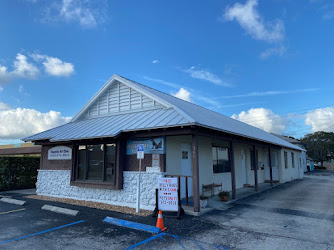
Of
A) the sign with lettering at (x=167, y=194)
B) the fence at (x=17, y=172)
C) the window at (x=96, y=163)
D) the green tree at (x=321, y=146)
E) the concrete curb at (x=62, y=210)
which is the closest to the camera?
the sign with lettering at (x=167, y=194)

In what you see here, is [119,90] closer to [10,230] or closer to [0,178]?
[10,230]

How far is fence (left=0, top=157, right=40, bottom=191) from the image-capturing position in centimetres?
1441

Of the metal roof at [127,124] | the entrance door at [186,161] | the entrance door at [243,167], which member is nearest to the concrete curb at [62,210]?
the metal roof at [127,124]

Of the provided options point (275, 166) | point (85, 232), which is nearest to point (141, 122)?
point (85, 232)

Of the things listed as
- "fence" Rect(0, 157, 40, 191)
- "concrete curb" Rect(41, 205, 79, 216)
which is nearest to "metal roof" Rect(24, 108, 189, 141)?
"concrete curb" Rect(41, 205, 79, 216)

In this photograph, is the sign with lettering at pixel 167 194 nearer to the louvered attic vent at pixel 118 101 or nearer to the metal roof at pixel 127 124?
the metal roof at pixel 127 124

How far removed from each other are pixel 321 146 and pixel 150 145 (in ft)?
211

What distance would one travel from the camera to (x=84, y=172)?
417 inches

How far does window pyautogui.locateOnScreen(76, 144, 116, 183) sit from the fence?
6868 mm

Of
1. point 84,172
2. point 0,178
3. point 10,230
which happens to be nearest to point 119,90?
point 84,172

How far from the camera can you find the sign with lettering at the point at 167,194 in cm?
748

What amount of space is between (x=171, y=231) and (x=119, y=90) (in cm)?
811

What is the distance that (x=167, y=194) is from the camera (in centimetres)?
760

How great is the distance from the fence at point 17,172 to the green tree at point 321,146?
2400 inches
